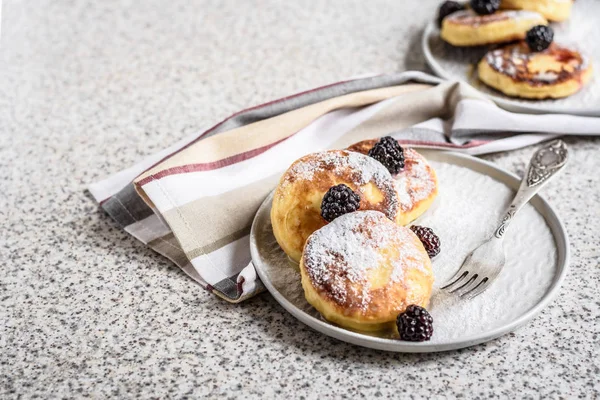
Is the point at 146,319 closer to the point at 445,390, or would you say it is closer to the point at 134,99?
the point at 445,390

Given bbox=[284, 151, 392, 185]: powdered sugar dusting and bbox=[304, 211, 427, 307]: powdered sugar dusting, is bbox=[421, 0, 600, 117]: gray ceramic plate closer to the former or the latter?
bbox=[284, 151, 392, 185]: powdered sugar dusting

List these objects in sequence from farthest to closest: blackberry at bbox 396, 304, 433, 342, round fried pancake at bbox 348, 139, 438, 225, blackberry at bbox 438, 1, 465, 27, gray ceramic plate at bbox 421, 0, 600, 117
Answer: blackberry at bbox 438, 1, 465, 27
gray ceramic plate at bbox 421, 0, 600, 117
round fried pancake at bbox 348, 139, 438, 225
blackberry at bbox 396, 304, 433, 342

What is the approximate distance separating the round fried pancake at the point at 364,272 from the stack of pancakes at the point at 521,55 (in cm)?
68

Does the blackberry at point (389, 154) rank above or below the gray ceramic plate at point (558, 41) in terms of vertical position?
above

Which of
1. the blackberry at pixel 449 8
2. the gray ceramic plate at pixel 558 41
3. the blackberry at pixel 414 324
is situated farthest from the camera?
the blackberry at pixel 449 8

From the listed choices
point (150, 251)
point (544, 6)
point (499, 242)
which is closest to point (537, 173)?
point (499, 242)

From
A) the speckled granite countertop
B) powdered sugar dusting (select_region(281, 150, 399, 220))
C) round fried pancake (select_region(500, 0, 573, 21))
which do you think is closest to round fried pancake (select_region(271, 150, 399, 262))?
powdered sugar dusting (select_region(281, 150, 399, 220))

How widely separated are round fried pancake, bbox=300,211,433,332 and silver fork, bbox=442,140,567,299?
101mm

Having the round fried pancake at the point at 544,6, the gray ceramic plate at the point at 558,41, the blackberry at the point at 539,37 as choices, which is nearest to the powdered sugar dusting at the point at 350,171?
the gray ceramic plate at the point at 558,41

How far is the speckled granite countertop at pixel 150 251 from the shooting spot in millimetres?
963

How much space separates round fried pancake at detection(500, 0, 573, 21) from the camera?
167cm

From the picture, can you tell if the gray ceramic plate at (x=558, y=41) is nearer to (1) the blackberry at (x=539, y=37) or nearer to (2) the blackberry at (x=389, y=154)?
(1) the blackberry at (x=539, y=37)

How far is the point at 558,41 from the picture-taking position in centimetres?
164

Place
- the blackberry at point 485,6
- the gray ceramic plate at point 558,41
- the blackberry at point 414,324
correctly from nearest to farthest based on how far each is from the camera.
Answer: the blackberry at point 414,324
the gray ceramic plate at point 558,41
the blackberry at point 485,6
